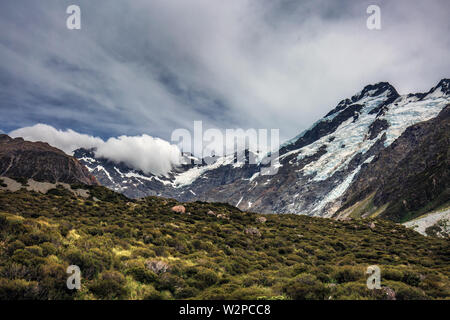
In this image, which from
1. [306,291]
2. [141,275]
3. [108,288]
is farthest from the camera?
[141,275]

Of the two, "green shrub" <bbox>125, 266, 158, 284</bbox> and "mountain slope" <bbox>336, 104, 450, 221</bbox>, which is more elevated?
"mountain slope" <bbox>336, 104, 450, 221</bbox>

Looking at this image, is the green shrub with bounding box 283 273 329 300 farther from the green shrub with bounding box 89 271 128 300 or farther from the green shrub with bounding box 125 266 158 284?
the green shrub with bounding box 89 271 128 300

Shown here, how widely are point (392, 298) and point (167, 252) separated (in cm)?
1317

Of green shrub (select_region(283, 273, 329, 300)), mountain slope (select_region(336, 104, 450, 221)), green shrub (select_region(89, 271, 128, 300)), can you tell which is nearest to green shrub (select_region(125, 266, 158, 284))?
green shrub (select_region(89, 271, 128, 300))

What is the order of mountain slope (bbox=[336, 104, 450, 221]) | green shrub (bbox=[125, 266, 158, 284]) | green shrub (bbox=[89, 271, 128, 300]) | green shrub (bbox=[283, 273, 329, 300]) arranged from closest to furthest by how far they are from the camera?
1. green shrub (bbox=[89, 271, 128, 300])
2. green shrub (bbox=[283, 273, 329, 300])
3. green shrub (bbox=[125, 266, 158, 284])
4. mountain slope (bbox=[336, 104, 450, 221])

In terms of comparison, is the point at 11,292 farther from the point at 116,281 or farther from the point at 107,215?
the point at 107,215

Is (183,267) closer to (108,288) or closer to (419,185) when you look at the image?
(108,288)

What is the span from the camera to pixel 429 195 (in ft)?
306

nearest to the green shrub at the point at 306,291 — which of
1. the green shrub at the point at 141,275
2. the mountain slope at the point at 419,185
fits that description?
the green shrub at the point at 141,275

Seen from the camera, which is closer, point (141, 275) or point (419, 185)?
point (141, 275)

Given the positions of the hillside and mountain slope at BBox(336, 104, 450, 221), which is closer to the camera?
the hillside

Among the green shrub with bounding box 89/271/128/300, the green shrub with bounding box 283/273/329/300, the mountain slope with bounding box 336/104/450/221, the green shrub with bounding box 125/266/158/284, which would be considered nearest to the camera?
the green shrub with bounding box 89/271/128/300

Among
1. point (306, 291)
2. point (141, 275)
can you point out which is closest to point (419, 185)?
point (306, 291)
